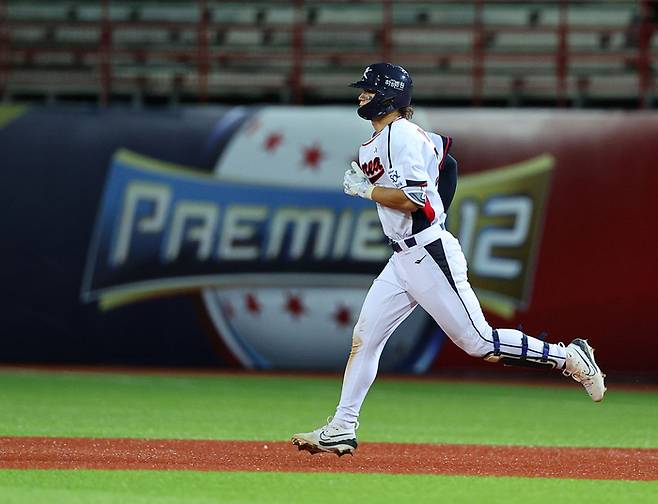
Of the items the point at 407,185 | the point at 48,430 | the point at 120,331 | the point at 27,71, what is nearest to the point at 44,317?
the point at 120,331

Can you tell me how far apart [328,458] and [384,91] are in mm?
1985

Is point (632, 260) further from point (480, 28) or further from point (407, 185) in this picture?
point (407, 185)

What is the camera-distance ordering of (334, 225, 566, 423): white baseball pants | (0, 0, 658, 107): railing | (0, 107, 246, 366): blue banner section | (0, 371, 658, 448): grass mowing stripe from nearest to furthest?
(334, 225, 566, 423): white baseball pants
(0, 371, 658, 448): grass mowing stripe
(0, 107, 246, 366): blue banner section
(0, 0, 658, 107): railing

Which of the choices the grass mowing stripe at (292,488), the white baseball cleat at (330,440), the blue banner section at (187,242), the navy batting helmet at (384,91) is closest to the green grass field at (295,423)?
the grass mowing stripe at (292,488)

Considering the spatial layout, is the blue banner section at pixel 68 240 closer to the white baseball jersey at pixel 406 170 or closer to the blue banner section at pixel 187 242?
the blue banner section at pixel 187 242

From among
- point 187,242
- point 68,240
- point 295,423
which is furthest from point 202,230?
point 295,423

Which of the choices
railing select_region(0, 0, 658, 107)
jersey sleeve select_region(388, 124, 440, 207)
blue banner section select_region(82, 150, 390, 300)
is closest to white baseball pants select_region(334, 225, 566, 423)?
jersey sleeve select_region(388, 124, 440, 207)

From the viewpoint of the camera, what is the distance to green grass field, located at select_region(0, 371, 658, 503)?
589 cm

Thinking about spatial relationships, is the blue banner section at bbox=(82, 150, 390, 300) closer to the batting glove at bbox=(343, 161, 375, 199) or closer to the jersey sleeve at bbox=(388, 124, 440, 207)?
the batting glove at bbox=(343, 161, 375, 199)

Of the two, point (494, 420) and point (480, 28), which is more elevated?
point (480, 28)

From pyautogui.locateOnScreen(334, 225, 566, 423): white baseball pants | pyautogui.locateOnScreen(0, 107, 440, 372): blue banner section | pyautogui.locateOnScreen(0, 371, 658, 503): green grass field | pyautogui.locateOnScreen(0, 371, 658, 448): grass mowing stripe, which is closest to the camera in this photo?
pyautogui.locateOnScreen(0, 371, 658, 503): green grass field

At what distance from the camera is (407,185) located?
22.7 ft

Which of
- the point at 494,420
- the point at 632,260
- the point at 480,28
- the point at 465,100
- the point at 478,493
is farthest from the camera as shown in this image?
Answer: the point at 465,100

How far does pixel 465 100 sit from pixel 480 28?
8.90 feet
